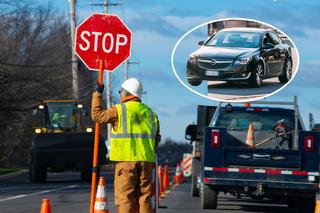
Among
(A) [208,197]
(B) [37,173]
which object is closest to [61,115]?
(B) [37,173]

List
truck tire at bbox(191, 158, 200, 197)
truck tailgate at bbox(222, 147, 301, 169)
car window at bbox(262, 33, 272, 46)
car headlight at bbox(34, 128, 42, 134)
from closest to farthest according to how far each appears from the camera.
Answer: car window at bbox(262, 33, 272, 46), truck tailgate at bbox(222, 147, 301, 169), truck tire at bbox(191, 158, 200, 197), car headlight at bbox(34, 128, 42, 134)

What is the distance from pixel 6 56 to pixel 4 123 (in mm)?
3606

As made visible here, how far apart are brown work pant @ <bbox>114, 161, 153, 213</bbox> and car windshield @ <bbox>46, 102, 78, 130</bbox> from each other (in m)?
21.4

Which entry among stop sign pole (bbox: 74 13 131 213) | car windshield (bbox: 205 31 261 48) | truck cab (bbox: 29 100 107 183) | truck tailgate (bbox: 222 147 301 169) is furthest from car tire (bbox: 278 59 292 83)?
truck cab (bbox: 29 100 107 183)

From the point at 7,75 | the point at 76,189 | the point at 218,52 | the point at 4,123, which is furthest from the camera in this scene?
the point at 4,123

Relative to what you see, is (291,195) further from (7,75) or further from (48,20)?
(48,20)

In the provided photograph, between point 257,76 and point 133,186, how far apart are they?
5.69m

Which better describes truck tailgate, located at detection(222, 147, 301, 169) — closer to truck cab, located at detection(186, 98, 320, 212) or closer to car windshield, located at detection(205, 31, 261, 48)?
truck cab, located at detection(186, 98, 320, 212)

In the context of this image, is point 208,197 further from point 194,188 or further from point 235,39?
point 194,188

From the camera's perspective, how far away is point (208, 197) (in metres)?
17.5

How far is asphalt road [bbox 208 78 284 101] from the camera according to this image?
16.2 meters

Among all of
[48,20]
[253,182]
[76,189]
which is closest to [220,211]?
[253,182]

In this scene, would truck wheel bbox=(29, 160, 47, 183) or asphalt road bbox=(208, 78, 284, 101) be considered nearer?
asphalt road bbox=(208, 78, 284, 101)

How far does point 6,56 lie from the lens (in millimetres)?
49750
